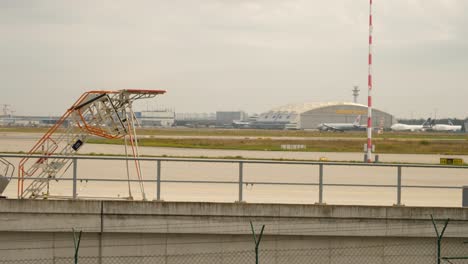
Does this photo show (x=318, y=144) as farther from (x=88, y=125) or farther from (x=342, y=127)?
(x=342, y=127)

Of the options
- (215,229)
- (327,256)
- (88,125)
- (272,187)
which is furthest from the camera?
(272,187)

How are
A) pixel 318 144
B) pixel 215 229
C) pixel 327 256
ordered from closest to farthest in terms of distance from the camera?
pixel 215 229
pixel 327 256
pixel 318 144

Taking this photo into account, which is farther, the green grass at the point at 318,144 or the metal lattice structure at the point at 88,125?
the green grass at the point at 318,144

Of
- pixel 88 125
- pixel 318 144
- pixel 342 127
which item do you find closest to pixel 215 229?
pixel 88 125

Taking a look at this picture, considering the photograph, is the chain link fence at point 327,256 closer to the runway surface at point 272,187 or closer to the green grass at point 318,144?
the runway surface at point 272,187

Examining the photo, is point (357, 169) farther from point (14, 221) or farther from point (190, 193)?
point (14, 221)

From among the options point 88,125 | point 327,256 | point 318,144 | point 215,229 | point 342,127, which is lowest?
point 327,256

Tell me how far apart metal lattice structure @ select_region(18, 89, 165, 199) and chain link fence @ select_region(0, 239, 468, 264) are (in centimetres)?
268

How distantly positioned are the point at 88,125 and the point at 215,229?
14.3 ft

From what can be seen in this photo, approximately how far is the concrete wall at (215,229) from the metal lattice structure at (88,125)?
2271 millimetres

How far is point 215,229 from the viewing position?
12250mm

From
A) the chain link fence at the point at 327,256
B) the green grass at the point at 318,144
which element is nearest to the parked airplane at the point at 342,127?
the green grass at the point at 318,144

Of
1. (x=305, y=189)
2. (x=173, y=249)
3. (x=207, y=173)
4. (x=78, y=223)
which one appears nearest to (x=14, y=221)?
(x=78, y=223)

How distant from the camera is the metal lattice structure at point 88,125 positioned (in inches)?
565
